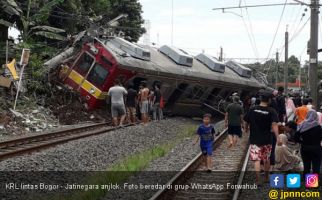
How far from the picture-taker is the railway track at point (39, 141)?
12.2 meters

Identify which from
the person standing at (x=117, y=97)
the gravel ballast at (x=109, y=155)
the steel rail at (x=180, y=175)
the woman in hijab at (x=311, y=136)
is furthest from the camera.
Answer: the person standing at (x=117, y=97)

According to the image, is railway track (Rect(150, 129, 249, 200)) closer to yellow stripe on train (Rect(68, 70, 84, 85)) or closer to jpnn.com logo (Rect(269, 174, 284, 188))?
jpnn.com logo (Rect(269, 174, 284, 188))

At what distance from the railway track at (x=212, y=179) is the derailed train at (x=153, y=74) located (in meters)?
7.31

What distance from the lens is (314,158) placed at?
9000mm

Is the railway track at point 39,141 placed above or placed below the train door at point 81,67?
below

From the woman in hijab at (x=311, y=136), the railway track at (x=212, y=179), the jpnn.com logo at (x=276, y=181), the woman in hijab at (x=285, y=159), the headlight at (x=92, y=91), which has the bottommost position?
the railway track at (x=212, y=179)

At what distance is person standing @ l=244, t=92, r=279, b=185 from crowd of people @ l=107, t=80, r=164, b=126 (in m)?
9.17

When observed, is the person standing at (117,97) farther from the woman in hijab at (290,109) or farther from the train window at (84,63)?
the woman in hijab at (290,109)

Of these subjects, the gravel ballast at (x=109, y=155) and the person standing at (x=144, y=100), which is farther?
the person standing at (x=144, y=100)

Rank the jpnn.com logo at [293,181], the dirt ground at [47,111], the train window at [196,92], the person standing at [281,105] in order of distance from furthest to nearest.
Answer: the train window at [196,92]
the dirt ground at [47,111]
the person standing at [281,105]
the jpnn.com logo at [293,181]

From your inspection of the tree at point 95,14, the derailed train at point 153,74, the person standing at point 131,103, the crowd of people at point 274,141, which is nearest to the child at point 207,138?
the crowd of people at point 274,141

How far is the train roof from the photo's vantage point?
66.0ft

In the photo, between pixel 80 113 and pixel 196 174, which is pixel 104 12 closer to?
pixel 80 113

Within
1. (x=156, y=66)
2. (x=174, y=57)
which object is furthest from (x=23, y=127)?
(x=174, y=57)
